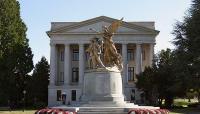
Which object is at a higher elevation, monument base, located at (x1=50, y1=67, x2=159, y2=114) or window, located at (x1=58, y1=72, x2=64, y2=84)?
window, located at (x1=58, y1=72, x2=64, y2=84)

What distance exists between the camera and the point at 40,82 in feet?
293

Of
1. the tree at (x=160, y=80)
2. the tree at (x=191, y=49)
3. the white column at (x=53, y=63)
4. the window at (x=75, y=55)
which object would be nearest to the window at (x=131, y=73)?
the window at (x=75, y=55)

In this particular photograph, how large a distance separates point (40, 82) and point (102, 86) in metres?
53.3

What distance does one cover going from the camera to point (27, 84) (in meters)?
86.5

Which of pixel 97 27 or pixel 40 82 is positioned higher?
pixel 97 27

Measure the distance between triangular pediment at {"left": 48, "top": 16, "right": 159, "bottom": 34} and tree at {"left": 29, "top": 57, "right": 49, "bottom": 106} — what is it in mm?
7922

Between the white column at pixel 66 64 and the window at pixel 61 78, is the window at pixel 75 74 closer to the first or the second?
the window at pixel 61 78

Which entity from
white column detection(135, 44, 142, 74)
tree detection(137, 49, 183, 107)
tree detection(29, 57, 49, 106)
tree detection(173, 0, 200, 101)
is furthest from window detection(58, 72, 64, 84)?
tree detection(173, 0, 200, 101)

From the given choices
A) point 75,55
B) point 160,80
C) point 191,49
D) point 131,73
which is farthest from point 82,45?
point 191,49

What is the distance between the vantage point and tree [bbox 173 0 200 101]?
60.8 meters

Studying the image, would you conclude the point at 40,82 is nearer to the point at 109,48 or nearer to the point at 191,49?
the point at 191,49

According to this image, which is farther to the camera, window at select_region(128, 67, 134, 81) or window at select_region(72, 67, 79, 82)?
window at select_region(72, 67, 79, 82)

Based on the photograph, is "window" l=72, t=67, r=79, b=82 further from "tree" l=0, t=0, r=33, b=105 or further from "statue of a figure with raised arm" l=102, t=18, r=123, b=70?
"statue of a figure with raised arm" l=102, t=18, r=123, b=70

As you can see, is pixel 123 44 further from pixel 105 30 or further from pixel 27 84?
pixel 105 30
